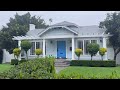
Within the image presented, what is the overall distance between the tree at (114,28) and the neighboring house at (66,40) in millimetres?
568

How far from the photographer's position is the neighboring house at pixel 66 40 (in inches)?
1053

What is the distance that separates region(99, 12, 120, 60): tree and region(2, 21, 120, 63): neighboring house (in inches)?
22.4

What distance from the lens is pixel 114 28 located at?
25.9 meters

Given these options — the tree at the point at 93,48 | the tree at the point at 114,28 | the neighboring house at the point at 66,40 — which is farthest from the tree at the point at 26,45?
the tree at the point at 114,28

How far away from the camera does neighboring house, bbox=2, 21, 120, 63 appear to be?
87.8 feet

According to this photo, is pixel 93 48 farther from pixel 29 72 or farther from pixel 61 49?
pixel 29 72

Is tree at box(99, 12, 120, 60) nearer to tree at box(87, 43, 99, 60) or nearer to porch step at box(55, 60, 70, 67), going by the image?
tree at box(87, 43, 99, 60)

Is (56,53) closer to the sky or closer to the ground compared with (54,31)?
closer to the ground

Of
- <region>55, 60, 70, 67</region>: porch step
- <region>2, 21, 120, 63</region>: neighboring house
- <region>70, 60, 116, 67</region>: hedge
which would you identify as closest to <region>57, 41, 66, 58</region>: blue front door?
<region>2, 21, 120, 63</region>: neighboring house
